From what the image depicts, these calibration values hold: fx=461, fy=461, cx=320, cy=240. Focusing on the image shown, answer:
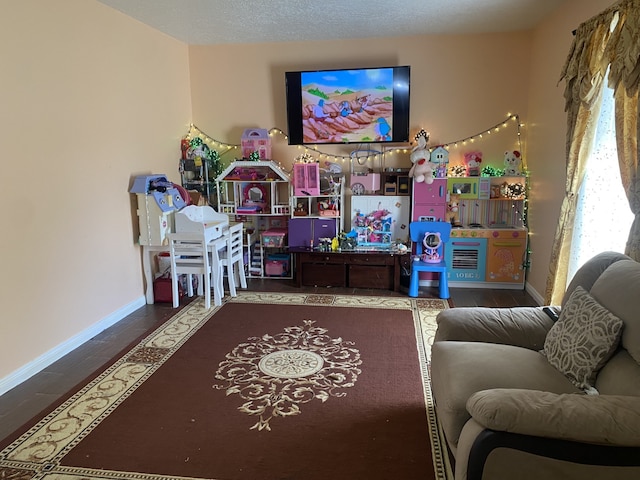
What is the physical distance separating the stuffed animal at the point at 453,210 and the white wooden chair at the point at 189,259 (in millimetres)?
2554

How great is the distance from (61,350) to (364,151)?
3.42m

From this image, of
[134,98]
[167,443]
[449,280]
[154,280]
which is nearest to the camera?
[167,443]

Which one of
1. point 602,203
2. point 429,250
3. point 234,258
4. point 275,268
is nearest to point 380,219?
point 429,250

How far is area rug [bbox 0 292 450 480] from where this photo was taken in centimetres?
209

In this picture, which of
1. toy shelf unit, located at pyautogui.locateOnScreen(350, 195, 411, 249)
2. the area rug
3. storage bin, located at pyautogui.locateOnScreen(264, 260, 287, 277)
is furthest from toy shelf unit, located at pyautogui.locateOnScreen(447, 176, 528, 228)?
storage bin, located at pyautogui.locateOnScreen(264, 260, 287, 277)

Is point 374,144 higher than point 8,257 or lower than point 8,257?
higher

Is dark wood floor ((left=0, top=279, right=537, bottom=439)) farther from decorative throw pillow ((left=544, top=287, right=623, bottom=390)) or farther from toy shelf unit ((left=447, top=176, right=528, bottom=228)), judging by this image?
decorative throw pillow ((left=544, top=287, right=623, bottom=390))

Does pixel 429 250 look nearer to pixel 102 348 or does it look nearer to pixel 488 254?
pixel 488 254

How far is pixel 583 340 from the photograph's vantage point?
6.48ft

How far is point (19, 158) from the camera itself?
9.47 feet

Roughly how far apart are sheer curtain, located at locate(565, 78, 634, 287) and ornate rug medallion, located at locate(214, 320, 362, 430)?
1.81 m

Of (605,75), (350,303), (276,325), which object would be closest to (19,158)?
(276,325)

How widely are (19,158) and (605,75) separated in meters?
3.73

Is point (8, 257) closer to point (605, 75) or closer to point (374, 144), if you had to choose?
point (374, 144)
